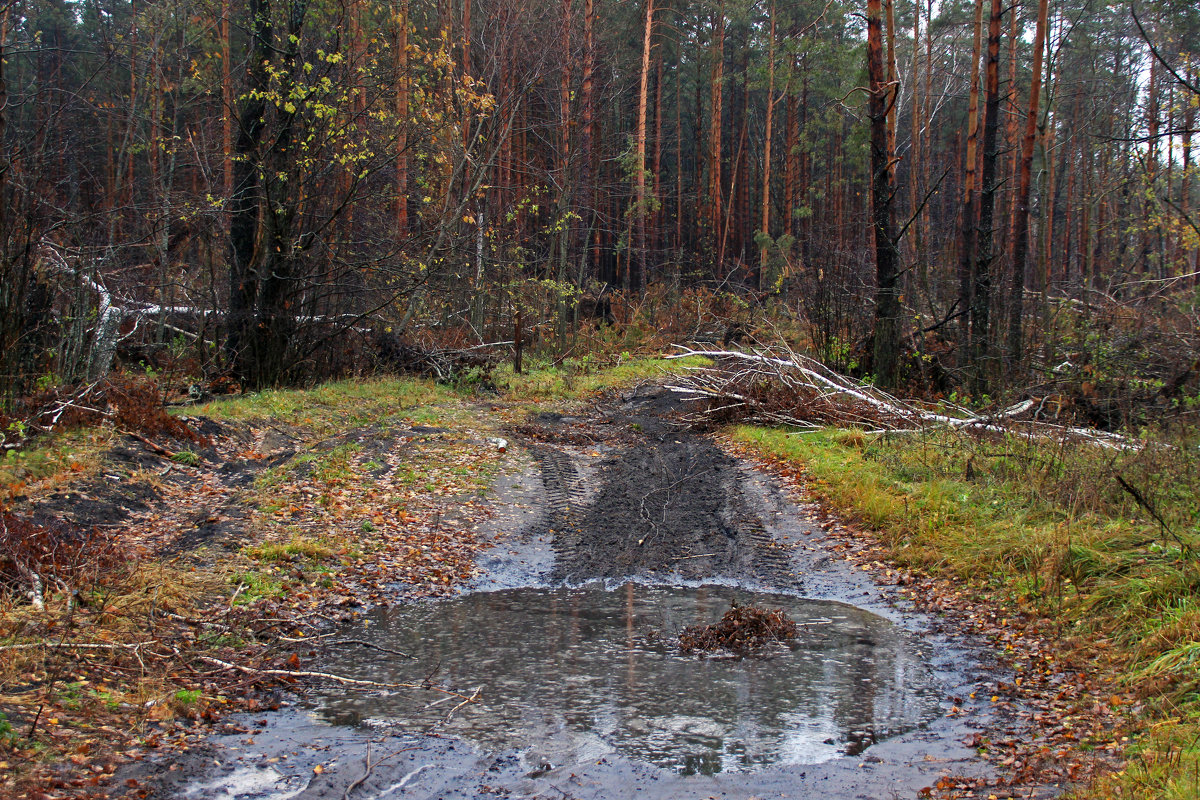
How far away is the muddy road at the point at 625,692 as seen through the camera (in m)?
4.21

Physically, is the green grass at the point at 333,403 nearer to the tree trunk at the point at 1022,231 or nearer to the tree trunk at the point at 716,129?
the tree trunk at the point at 1022,231

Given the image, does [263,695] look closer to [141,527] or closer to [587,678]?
[587,678]

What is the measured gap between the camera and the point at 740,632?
6.12 meters

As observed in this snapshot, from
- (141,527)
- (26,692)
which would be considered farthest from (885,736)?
(141,527)

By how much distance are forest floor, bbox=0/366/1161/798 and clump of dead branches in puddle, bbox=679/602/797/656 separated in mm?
703

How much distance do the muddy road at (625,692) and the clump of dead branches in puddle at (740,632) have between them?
0.13 metres

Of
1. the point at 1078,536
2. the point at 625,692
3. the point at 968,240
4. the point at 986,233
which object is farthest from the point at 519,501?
the point at 968,240

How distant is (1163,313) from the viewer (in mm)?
16359

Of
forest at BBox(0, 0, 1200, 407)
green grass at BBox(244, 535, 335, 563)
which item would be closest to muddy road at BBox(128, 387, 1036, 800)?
green grass at BBox(244, 535, 335, 563)

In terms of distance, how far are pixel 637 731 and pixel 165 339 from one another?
16.1 metres

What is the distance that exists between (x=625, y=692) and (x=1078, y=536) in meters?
4.31

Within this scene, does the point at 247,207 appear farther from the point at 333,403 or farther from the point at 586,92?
the point at 586,92

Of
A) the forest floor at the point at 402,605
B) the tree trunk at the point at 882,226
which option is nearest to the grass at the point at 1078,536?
the forest floor at the point at 402,605

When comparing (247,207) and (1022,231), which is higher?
(247,207)
